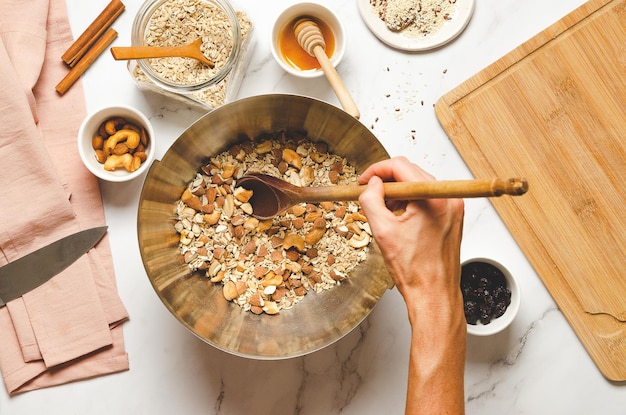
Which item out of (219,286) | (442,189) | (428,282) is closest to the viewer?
(442,189)

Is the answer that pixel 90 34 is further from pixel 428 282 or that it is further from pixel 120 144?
pixel 428 282

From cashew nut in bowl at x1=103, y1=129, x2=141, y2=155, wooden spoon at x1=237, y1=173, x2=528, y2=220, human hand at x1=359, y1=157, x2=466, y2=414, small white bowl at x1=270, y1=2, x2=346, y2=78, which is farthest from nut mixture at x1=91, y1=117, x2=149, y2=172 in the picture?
human hand at x1=359, y1=157, x2=466, y2=414

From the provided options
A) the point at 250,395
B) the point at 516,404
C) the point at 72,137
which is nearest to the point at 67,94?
the point at 72,137

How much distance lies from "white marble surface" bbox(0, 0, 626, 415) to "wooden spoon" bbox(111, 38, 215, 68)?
5.2 inches

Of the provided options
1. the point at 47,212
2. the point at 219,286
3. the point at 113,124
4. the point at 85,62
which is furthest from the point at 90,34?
the point at 219,286

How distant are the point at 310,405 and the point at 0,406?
0.66m

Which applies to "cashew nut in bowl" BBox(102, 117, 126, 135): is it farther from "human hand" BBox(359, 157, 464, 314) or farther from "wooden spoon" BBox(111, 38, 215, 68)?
"human hand" BBox(359, 157, 464, 314)

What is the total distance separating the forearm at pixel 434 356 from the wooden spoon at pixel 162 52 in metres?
0.64

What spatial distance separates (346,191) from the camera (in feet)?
3.07

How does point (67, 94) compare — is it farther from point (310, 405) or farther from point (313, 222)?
point (310, 405)

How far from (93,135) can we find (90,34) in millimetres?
221

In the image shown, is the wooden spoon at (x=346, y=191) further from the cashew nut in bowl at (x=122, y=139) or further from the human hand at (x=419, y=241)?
the cashew nut in bowl at (x=122, y=139)

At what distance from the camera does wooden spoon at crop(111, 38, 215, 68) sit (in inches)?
40.1

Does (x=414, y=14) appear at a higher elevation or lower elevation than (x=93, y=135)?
lower
